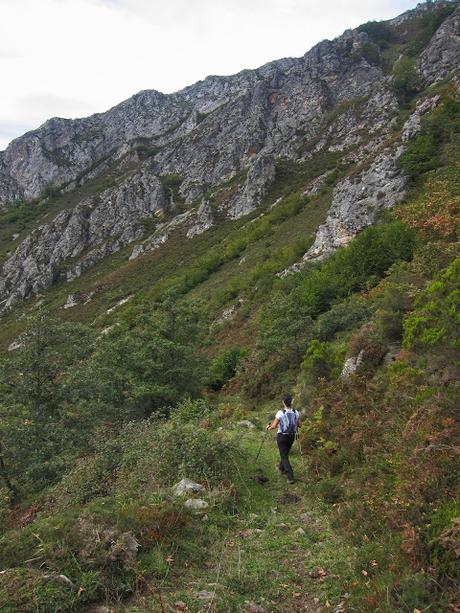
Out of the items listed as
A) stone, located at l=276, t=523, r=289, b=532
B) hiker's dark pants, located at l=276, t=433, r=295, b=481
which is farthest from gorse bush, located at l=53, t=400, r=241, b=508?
stone, located at l=276, t=523, r=289, b=532

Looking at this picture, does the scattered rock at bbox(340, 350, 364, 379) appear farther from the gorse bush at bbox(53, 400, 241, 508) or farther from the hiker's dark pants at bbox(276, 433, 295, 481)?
the gorse bush at bbox(53, 400, 241, 508)

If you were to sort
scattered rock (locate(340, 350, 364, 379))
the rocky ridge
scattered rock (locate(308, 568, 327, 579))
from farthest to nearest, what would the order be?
the rocky ridge, scattered rock (locate(340, 350, 364, 379)), scattered rock (locate(308, 568, 327, 579))

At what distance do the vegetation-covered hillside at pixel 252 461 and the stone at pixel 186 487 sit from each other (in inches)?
4.7

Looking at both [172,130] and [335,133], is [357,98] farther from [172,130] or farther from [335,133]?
[172,130]

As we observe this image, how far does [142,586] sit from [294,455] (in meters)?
5.24

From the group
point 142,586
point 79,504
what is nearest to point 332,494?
point 142,586

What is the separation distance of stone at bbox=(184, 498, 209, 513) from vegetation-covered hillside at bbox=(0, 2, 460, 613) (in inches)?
1.0

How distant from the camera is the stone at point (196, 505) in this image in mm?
6289

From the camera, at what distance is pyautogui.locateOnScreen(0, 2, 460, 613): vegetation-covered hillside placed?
14.6ft

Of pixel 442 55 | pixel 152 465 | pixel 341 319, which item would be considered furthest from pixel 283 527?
pixel 442 55

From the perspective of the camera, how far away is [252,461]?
8750 millimetres

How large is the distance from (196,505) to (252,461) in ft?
8.40

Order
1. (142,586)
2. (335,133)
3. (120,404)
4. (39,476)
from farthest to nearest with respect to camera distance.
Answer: (335,133) < (120,404) < (39,476) < (142,586)

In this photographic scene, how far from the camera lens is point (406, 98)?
219ft
